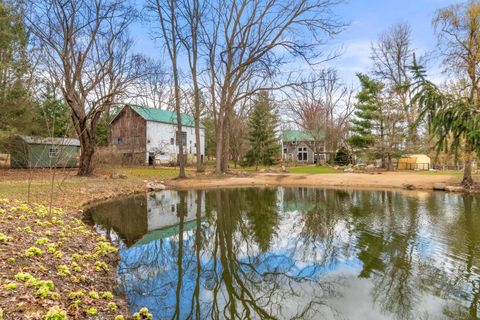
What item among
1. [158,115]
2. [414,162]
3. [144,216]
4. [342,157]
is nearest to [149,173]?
[158,115]

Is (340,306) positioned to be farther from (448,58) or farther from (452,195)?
(448,58)

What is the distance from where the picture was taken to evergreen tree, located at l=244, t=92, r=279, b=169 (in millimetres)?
32500

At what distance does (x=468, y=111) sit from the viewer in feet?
17.6

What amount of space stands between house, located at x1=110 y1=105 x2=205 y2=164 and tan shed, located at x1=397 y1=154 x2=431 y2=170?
72.2 ft

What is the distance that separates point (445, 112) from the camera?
18.2ft

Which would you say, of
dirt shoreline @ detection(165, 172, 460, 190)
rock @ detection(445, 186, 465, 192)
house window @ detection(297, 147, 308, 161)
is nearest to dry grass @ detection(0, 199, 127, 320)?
dirt shoreline @ detection(165, 172, 460, 190)

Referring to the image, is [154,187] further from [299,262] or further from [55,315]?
[55,315]

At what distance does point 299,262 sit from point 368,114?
84.4 ft

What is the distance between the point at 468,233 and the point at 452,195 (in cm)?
896

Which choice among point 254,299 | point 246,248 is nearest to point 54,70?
point 246,248

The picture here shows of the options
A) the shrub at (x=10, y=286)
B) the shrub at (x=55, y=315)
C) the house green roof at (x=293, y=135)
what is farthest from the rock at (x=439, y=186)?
the house green roof at (x=293, y=135)

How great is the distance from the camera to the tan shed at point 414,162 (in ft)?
94.9

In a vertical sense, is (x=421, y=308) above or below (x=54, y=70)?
below

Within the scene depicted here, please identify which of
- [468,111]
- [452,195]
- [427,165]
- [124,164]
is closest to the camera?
[468,111]
